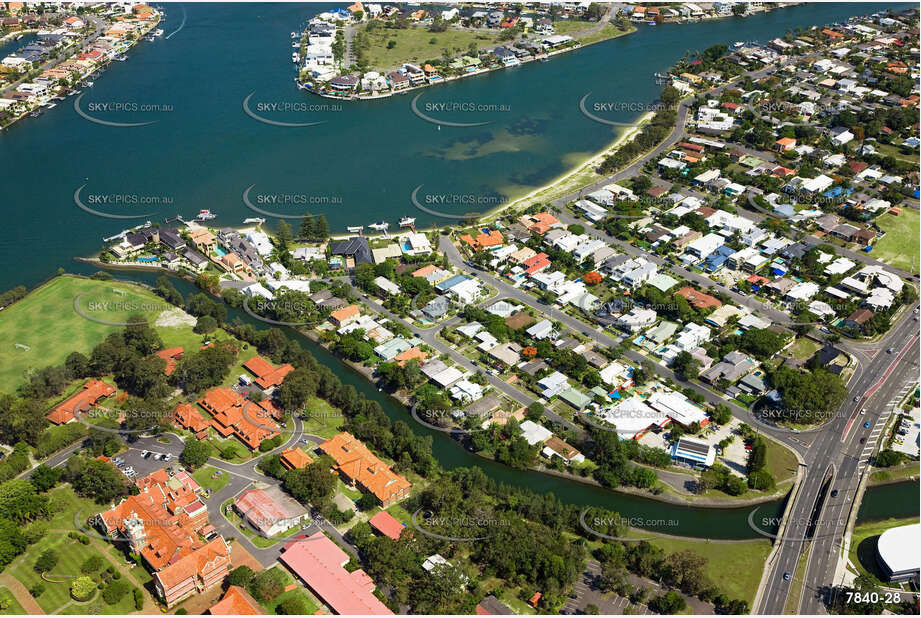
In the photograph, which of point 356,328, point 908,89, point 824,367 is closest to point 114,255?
point 356,328

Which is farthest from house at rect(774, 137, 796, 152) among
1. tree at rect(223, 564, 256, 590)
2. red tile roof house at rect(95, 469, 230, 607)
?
tree at rect(223, 564, 256, 590)

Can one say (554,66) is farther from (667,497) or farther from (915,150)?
(667,497)

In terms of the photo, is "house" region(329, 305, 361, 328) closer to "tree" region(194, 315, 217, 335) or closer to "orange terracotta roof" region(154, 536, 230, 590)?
"tree" region(194, 315, 217, 335)

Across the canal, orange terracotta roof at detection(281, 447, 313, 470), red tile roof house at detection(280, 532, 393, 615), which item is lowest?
the canal

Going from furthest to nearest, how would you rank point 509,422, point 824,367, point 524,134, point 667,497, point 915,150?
point 524,134, point 915,150, point 824,367, point 509,422, point 667,497

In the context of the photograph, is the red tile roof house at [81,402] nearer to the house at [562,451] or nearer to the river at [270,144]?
the river at [270,144]

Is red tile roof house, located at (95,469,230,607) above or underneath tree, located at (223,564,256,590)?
above

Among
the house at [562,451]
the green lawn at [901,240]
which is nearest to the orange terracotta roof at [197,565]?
the house at [562,451]
